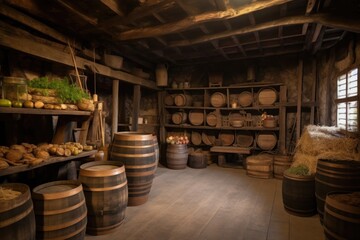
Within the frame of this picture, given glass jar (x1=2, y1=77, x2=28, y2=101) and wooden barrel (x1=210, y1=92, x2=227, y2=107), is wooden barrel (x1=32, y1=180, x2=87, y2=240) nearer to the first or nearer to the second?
glass jar (x1=2, y1=77, x2=28, y2=101)

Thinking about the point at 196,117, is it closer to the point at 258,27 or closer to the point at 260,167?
the point at 260,167

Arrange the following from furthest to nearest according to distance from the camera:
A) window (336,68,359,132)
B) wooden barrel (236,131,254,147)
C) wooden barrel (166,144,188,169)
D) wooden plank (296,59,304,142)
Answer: wooden barrel (236,131,254,147)
wooden barrel (166,144,188,169)
wooden plank (296,59,304,142)
window (336,68,359,132)

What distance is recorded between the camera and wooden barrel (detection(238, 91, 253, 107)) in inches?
226

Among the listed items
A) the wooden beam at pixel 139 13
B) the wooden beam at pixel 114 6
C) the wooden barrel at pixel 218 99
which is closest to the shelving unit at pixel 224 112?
the wooden barrel at pixel 218 99

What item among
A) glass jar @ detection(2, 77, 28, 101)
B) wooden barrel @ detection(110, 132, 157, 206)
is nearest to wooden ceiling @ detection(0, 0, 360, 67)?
glass jar @ detection(2, 77, 28, 101)

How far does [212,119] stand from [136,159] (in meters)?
3.45

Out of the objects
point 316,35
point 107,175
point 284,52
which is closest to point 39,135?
point 107,175

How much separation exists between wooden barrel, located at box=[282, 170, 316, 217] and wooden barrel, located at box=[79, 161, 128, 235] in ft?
7.19

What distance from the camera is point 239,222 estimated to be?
2.77 m

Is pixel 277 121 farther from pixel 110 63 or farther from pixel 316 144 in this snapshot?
pixel 110 63

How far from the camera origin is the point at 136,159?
3.08 m

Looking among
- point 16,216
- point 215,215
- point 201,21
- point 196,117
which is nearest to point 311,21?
point 201,21

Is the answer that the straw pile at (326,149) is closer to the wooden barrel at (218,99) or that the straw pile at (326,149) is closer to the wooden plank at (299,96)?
the wooden plank at (299,96)

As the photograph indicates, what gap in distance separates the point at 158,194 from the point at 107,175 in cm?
152
